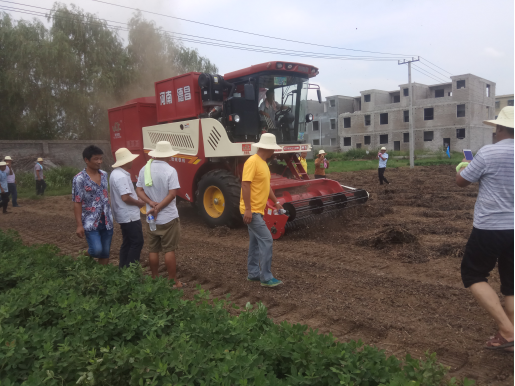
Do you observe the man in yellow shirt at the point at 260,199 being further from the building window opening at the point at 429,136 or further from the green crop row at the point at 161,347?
the building window opening at the point at 429,136

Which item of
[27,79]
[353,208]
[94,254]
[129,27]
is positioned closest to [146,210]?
[94,254]

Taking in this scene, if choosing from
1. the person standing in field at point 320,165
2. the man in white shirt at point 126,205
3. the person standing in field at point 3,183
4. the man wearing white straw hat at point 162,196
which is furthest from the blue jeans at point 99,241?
the person standing in field at point 3,183

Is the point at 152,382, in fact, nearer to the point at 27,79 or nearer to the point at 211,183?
the point at 211,183

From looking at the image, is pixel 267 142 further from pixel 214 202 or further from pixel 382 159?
pixel 382 159

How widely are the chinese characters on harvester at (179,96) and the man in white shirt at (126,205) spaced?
4058 mm

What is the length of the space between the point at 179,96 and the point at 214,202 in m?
2.39

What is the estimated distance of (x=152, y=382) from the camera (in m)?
2.29

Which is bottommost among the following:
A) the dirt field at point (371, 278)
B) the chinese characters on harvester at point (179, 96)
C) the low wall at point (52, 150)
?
the dirt field at point (371, 278)

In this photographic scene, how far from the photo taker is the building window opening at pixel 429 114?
36062 millimetres

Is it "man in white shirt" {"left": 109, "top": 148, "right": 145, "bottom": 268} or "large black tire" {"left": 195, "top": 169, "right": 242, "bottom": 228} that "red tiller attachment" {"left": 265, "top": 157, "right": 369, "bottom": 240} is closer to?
"large black tire" {"left": 195, "top": 169, "right": 242, "bottom": 228}

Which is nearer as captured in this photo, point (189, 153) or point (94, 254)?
point (94, 254)

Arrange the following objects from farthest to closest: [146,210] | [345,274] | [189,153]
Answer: [189,153]
[345,274]
[146,210]

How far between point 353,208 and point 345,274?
3587 millimetres

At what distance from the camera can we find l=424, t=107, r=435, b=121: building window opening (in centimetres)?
3606
